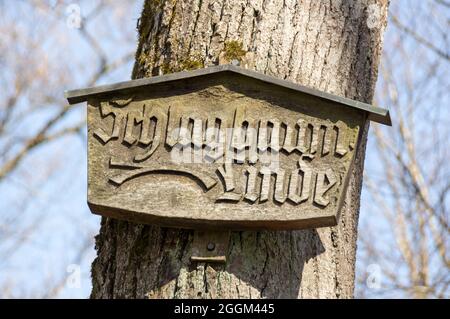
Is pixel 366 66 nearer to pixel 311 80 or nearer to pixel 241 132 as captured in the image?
pixel 311 80

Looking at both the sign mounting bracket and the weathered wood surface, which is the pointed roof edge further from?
the sign mounting bracket

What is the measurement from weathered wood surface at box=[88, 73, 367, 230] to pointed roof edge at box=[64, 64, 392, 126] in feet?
0.08

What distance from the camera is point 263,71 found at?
2215 mm

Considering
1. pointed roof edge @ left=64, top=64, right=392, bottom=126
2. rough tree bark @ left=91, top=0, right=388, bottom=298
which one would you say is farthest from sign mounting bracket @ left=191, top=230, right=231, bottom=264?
pointed roof edge @ left=64, top=64, right=392, bottom=126

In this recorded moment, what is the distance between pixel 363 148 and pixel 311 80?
0.94 feet

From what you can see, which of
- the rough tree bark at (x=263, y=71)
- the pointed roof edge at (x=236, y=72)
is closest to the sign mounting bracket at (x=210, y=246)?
the rough tree bark at (x=263, y=71)

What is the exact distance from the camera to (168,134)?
2104 mm

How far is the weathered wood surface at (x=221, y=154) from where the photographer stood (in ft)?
6.59

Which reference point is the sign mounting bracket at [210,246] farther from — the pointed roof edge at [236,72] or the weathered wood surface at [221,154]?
the pointed roof edge at [236,72]

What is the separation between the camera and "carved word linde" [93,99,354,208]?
202 centimetres

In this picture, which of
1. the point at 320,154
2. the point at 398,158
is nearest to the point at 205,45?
the point at 320,154

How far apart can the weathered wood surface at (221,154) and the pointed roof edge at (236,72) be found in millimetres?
26

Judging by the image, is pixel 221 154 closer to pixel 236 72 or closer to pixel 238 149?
pixel 238 149
